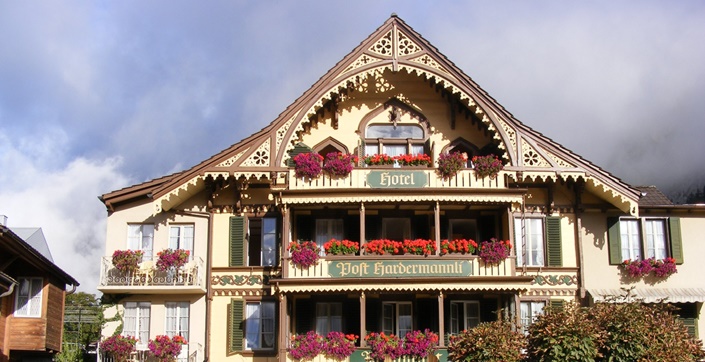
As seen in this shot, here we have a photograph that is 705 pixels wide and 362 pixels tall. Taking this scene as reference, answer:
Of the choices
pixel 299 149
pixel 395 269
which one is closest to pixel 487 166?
pixel 395 269

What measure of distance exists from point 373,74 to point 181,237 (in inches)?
349

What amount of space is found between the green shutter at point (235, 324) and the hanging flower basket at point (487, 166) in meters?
9.25

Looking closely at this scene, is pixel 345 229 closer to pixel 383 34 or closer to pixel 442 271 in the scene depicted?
pixel 442 271

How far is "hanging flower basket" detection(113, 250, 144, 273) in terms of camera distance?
34156 mm

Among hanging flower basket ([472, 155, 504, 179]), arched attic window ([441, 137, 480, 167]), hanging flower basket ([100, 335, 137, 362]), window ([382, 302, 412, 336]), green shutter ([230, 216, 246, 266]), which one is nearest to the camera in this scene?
hanging flower basket ([100, 335, 137, 362])

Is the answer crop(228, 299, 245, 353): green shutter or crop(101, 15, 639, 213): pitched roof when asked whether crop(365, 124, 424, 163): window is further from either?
crop(228, 299, 245, 353): green shutter

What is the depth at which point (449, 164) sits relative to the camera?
3422cm

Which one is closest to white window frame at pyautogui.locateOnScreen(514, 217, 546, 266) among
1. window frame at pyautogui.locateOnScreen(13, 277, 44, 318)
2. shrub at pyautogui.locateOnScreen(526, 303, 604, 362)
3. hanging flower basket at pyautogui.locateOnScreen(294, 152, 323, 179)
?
hanging flower basket at pyautogui.locateOnScreen(294, 152, 323, 179)

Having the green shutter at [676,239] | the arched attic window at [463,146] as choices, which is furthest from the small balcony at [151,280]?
the green shutter at [676,239]

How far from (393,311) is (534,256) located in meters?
5.34

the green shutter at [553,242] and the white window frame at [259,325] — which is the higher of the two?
the green shutter at [553,242]

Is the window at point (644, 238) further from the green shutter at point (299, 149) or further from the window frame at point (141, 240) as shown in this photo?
the window frame at point (141, 240)

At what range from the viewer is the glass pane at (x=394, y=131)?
36.8 metres

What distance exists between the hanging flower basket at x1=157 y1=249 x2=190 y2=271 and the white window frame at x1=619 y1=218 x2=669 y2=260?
50.3ft
